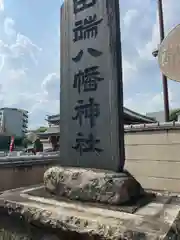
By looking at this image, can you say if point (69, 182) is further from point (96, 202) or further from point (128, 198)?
point (128, 198)

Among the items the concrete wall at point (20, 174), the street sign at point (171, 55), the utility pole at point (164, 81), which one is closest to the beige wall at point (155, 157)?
the street sign at point (171, 55)

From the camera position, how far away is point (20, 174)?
525 cm

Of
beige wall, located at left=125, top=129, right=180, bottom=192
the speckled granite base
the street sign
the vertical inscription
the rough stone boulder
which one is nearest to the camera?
the speckled granite base

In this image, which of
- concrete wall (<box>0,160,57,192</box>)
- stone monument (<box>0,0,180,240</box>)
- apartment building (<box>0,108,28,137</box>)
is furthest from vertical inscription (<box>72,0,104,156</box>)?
apartment building (<box>0,108,28,137</box>)

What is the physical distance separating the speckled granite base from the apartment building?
985 inches

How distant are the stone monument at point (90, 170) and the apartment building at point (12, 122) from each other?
81.3ft

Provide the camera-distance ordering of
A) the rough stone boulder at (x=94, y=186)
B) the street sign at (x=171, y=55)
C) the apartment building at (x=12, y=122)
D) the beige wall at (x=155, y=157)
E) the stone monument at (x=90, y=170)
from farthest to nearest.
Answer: the apartment building at (x=12, y=122) → the beige wall at (x=155, y=157) → the street sign at (x=171, y=55) → the rough stone boulder at (x=94, y=186) → the stone monument at (x=90, y=170)

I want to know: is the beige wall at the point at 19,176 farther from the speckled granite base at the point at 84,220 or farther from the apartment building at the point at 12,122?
the apartment building at the point at 12,122

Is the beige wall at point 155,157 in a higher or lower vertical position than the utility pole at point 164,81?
lower

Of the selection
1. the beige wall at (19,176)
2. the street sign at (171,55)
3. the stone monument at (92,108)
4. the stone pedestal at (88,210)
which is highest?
the street sign at (171,55)

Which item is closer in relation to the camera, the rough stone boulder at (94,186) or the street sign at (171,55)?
the rough stone boulder at (94,186)

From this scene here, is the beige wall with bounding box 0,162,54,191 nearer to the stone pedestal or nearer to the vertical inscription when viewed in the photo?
the stone pedestal

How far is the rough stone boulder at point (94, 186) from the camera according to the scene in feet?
6.72

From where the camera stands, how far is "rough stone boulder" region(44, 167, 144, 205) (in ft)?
6.72
